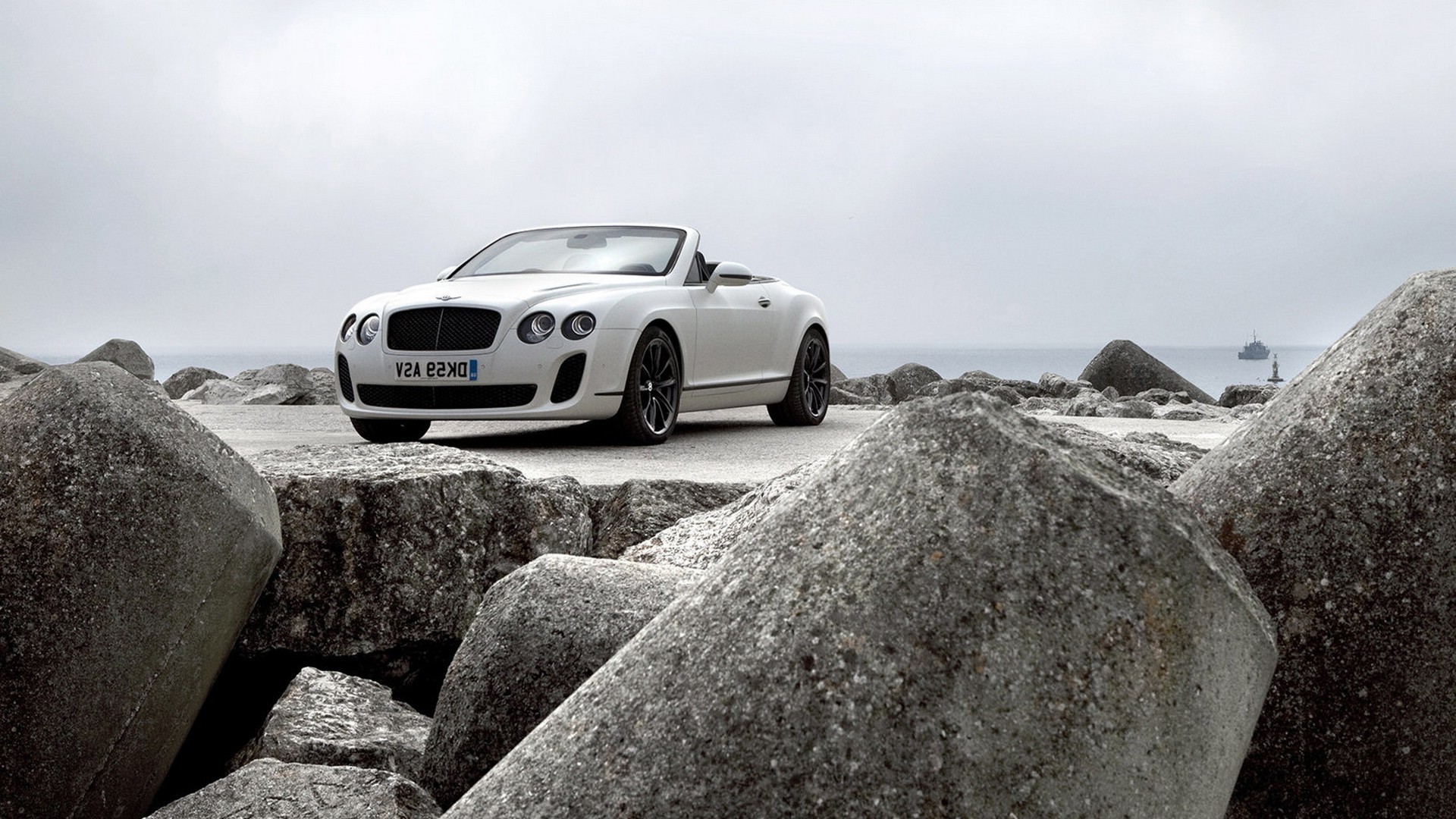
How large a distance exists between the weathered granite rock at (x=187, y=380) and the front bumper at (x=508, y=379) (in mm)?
11693

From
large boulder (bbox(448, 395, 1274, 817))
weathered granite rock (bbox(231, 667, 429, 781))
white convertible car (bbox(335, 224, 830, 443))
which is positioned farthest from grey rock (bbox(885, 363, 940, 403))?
large boulder (bbox(448, 395, 1274, 817))

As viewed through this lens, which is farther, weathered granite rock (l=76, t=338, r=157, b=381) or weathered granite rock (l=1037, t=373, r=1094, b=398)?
weathered granite rock (l=76, t=338, r=157, b=381)

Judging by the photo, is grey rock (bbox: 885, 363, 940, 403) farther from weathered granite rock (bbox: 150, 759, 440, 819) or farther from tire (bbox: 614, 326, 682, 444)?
weathered granite rock (bbox: 150, 759, 440, 819)

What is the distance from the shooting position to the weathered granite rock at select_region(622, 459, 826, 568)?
12.2 ft

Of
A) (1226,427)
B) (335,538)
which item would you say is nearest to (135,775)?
(335,538)

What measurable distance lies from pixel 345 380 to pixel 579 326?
176 cm

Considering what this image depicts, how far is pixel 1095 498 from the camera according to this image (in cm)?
180

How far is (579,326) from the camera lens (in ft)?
26.9

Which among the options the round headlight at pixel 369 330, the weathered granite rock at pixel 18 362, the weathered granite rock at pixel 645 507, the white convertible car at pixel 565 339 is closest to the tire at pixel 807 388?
the white convertible car at pixel 565 339

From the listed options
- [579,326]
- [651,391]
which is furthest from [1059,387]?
[579,326]

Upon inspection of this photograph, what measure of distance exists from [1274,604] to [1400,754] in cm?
35

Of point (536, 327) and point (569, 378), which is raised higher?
point (536, 327)

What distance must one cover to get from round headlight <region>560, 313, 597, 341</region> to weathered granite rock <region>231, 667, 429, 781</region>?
4.68 m

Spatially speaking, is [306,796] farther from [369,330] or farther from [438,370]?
[369,330]
